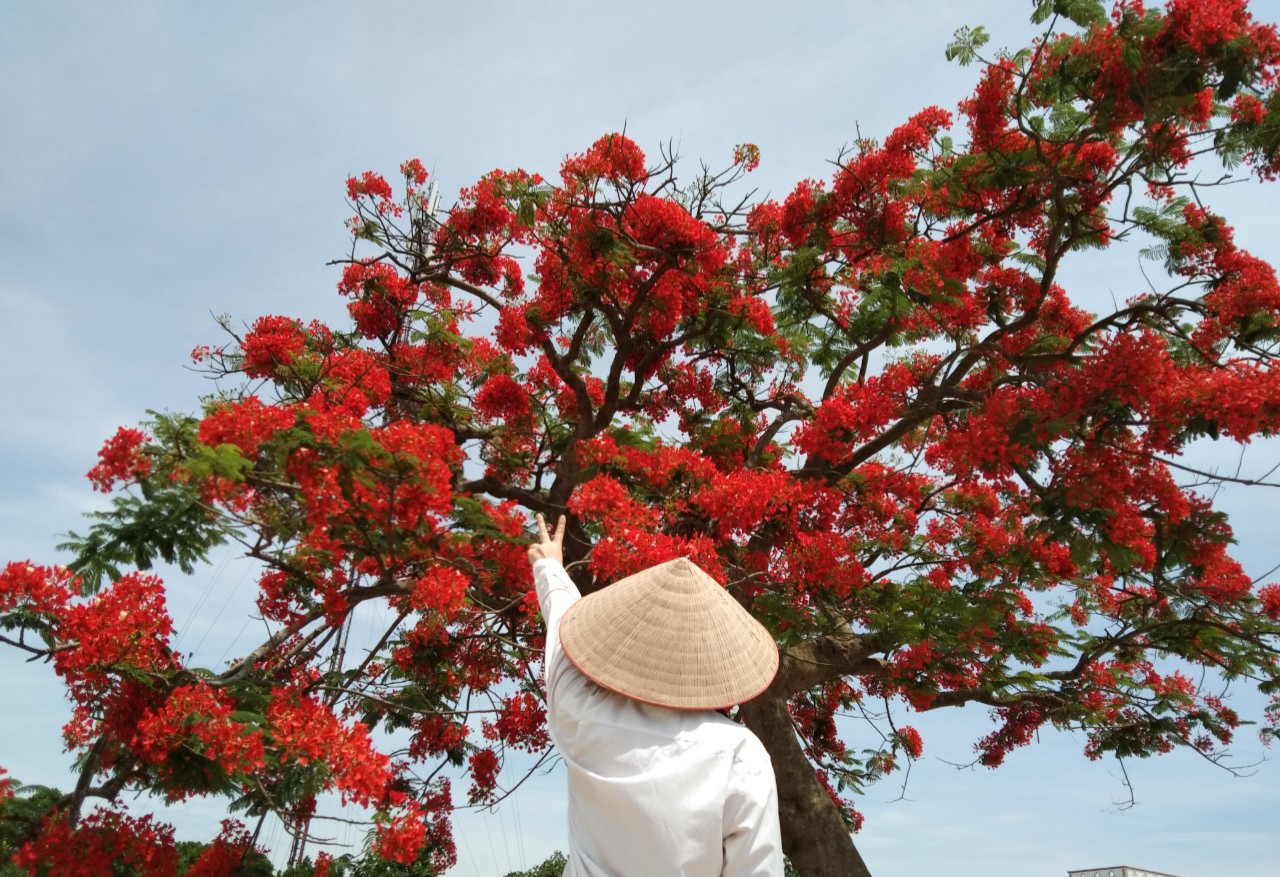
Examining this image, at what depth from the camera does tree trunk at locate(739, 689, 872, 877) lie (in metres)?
6.76

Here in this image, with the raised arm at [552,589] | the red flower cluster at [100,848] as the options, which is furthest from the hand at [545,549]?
the red flower cluster at [100,848]

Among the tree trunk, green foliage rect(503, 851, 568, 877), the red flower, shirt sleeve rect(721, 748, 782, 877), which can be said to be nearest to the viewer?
shirt sleeve rect(721, 748, 782, 877)

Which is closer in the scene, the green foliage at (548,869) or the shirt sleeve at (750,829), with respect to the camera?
the shirt sleeve at (750,829)

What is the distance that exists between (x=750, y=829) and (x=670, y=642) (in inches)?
17.7

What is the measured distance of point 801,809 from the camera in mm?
6875

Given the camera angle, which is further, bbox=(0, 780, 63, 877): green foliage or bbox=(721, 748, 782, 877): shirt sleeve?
bbox=(0, 780, 63, 877): green foliage

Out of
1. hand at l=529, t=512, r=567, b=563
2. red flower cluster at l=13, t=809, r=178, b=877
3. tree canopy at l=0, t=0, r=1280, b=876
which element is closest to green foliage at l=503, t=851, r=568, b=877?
tree canopy at l=0, t=0, r=1280, b=876

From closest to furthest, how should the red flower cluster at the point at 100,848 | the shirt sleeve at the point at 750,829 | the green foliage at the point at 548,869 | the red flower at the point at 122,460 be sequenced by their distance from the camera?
the shirt sleeve at the point at 750,829 → the red flower at the point at 122,460 → the red flower cluster at the point at 100,848 → the green foliage at the point at 548,869

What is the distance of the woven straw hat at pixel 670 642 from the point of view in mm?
2098

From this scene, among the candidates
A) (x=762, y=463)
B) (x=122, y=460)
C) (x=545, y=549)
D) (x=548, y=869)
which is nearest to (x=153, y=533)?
(x=122, y=460)

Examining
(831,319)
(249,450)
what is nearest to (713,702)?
(249,450)

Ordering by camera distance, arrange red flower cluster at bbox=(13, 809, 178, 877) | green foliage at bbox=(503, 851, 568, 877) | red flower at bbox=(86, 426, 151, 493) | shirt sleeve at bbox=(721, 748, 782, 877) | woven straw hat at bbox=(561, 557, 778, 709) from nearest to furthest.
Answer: shirt sleeve at bbox=(721, 748, 782, 877)
woven straw hat at bbox=(561, 557, 778, 709)
red flower at bbox=(86, 426, 151, 493)
red flower cluster at bbox=(13, 809, 178, 877)
green foliage at bbox=(503, 851, 568, 877)

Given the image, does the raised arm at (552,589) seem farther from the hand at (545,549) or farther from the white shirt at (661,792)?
the white shirt at (661,792)

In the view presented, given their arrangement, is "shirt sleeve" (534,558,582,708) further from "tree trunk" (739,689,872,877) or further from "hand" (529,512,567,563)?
"tree trunk" (739,689,872,877)
